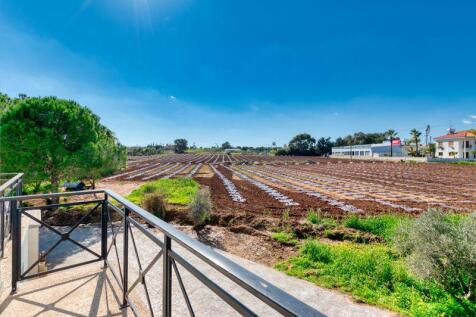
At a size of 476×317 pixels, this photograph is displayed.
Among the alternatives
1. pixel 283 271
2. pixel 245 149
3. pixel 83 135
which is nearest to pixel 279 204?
pixel 283 271

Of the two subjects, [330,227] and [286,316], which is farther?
[330,227]

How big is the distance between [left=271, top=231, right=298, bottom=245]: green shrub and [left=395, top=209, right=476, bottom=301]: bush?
2.86 m

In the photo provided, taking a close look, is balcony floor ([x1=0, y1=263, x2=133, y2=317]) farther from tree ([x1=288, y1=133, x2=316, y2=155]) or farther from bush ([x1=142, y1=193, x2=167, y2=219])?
tree ([x1=288, y1=133, x2=316, y2=155])

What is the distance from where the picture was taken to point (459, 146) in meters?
55.2

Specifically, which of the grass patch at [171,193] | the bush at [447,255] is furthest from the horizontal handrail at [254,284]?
the grass patch at [171,193]

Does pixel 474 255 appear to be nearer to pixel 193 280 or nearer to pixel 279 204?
pixel 193 280

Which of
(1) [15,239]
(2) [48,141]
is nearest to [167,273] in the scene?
(1) [15,239]

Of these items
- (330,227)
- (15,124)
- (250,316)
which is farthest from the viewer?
(15,124)

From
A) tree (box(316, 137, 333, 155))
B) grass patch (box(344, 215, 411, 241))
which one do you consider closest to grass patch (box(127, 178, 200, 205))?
grass patch (box(344, 215, 411, 241))

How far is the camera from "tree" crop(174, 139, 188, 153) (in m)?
119

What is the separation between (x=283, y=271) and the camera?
492 cm

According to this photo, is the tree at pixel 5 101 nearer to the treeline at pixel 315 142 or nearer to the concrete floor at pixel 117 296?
the concrete floor at pixel 117 296

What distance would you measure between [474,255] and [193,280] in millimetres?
4361

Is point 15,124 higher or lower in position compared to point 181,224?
higher
